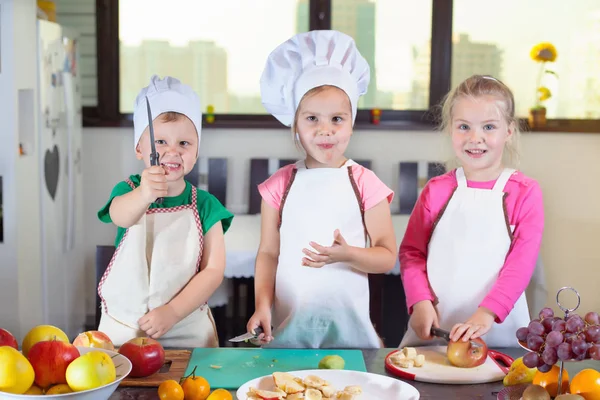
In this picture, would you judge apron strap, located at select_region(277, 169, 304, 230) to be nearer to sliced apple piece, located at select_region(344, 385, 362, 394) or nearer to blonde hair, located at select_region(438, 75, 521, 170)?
blonde hair, located at select_region(438, 75, 521, 170)

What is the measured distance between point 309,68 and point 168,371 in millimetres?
741

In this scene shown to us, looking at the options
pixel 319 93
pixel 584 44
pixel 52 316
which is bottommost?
pixel 52 316

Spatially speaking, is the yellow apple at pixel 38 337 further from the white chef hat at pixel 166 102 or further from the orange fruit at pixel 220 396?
the white chef hat at pixel 166 102

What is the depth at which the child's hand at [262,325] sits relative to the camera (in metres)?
1.57

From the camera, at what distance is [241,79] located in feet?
13.5

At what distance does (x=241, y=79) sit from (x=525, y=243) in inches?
106

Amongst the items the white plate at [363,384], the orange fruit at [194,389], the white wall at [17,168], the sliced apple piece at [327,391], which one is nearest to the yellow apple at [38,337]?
the orange fruit at [194,389]

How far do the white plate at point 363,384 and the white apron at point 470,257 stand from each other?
0.38 metres

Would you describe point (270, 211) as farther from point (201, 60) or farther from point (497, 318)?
point (201, 60)

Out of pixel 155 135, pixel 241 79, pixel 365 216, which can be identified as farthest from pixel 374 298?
pixel 241 79

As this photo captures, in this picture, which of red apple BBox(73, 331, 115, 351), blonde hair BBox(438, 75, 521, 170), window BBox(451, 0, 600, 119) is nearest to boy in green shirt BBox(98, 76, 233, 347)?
red apple BBox(73, 331, 115, 351)

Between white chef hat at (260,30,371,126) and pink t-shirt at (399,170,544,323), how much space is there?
0.29 meters

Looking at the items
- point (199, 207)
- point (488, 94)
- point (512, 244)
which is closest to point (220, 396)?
point (199, 207)

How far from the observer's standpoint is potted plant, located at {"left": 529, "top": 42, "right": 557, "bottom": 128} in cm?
394
